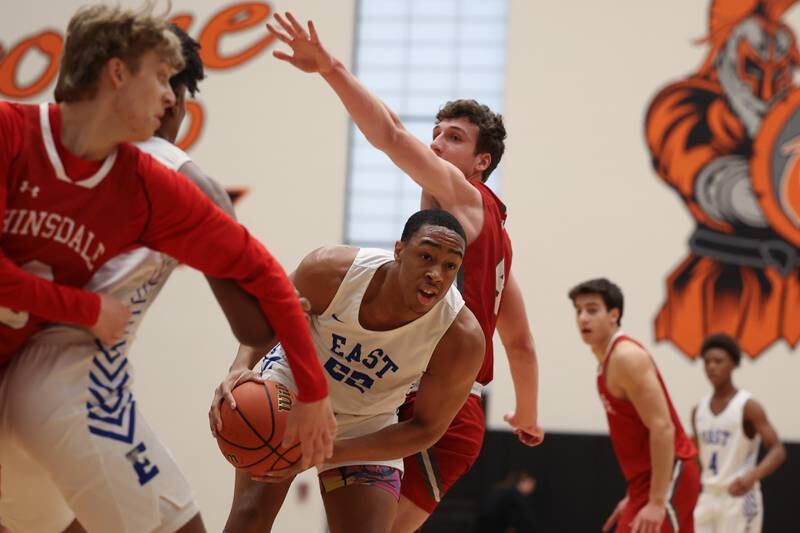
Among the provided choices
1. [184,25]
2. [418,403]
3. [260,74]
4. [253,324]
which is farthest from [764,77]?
[253,324]

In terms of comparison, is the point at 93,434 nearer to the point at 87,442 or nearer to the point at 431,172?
the point at 87,442

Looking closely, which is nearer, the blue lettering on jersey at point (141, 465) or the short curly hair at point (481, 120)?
the blue lettering on jersey at point (141, 465)

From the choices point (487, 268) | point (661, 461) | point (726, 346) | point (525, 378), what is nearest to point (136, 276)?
point (487, 268)

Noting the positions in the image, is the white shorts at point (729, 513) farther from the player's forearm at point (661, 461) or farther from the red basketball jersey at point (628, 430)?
the player's forearm at point (661, 461)

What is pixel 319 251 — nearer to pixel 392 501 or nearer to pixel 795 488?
pixel 392 501

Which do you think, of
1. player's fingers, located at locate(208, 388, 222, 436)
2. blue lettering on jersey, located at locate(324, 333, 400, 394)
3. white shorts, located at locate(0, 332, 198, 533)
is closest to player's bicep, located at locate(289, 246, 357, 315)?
blue lettering on jersey, located at locate(324, 333, 400, 394)

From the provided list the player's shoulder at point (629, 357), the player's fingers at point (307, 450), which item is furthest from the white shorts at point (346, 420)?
the player's shoulder at point (629, 357)

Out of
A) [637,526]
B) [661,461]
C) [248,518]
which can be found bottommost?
[637,526]

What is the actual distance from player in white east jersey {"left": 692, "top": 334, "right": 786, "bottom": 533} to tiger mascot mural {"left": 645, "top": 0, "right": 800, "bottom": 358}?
1981 millimetres

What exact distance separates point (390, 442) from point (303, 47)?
135 cm

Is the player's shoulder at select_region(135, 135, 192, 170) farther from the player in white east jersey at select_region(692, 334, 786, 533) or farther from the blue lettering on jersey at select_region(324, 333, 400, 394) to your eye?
the player in white east jersey at select_region(692, 334, 786, 533)

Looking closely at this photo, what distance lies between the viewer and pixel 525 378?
4.91 meters

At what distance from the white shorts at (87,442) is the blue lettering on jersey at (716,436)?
628 centimetres

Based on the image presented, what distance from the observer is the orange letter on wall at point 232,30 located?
10938mm
